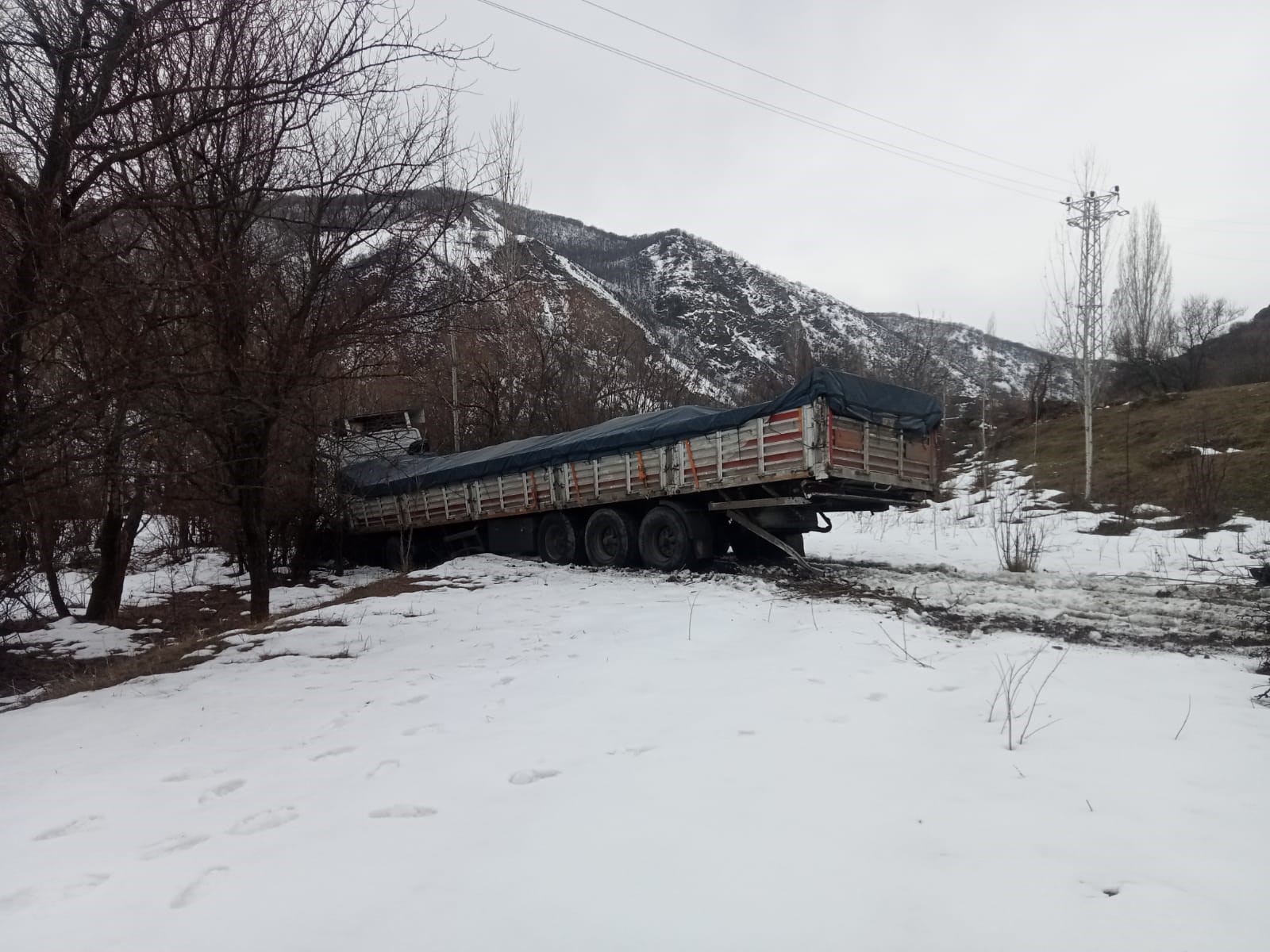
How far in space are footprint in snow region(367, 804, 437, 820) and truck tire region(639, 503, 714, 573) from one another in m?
8.44

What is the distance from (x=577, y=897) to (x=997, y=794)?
1.83m

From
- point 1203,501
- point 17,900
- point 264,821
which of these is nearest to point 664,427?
point 264,821

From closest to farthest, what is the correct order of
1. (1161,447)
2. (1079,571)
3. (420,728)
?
(420,728), (1079,571), (1161,447)

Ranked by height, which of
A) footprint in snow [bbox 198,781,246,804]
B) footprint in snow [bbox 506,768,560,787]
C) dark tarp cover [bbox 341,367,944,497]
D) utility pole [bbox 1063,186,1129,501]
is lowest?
footprint in snow [bbox 198,781,246,804]

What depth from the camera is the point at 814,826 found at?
9.91ft

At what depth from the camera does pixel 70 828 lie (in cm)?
346

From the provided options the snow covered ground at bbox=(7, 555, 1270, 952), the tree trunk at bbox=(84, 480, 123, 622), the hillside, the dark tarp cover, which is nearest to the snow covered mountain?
the hillside

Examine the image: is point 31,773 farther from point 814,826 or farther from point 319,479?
point 319,479

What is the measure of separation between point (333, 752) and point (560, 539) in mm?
10083

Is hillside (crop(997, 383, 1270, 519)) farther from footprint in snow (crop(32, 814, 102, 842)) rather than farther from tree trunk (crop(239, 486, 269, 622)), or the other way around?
footprint in snow (crop(32, 814, 102, 842))

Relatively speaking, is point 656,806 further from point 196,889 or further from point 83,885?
point 83,885

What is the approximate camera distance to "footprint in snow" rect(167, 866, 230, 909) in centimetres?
271

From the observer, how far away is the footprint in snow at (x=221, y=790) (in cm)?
369

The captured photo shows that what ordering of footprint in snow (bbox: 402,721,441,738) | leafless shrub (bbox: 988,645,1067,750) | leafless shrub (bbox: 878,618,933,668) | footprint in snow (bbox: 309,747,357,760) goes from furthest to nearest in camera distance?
1. leafless shrub (bbox: 878,618,933,668)
2. footprint in snow (bbox: 402,721,441,738)
3. footprint in snow (bbox: 309,747,357,760)
4. leafless shrub (bbox: 988,645,1067,750)
